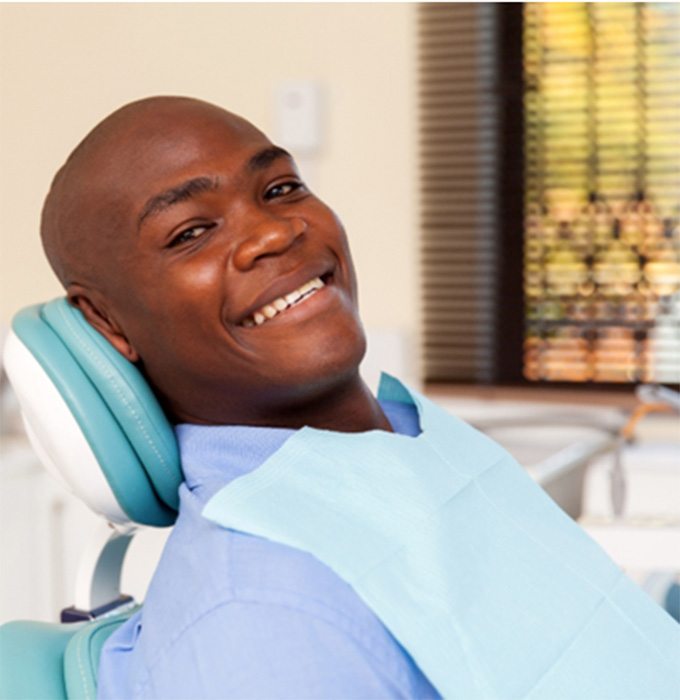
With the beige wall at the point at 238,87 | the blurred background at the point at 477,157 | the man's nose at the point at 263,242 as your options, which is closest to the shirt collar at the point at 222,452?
the man's nose at the point at 263,242

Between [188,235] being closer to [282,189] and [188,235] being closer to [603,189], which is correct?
[282,189]

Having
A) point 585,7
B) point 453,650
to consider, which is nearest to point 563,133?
point 585,7

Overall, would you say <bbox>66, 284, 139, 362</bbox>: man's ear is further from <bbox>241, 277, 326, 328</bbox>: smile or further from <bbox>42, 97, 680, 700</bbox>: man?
<bbox>241, 277, 326, 328</bbox>: smile

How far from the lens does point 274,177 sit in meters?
1.07

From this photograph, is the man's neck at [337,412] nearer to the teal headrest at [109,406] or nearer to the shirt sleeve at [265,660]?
the teal headrest at [109,406]

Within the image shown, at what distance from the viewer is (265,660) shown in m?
0.81

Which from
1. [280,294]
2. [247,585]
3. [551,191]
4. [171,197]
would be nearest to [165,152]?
[171,197]

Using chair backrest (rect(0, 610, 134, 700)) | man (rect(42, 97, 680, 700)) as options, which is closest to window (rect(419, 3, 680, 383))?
man (rect(42, 97, 680, 700))

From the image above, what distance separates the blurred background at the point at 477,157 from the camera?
2.52 meters

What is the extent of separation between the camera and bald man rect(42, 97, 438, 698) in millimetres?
953

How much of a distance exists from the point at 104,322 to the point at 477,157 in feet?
5.49

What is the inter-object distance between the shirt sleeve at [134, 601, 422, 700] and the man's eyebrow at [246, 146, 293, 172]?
0.40m

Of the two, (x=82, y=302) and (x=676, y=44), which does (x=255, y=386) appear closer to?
(x=82, y=302)

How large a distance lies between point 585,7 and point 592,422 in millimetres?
870
